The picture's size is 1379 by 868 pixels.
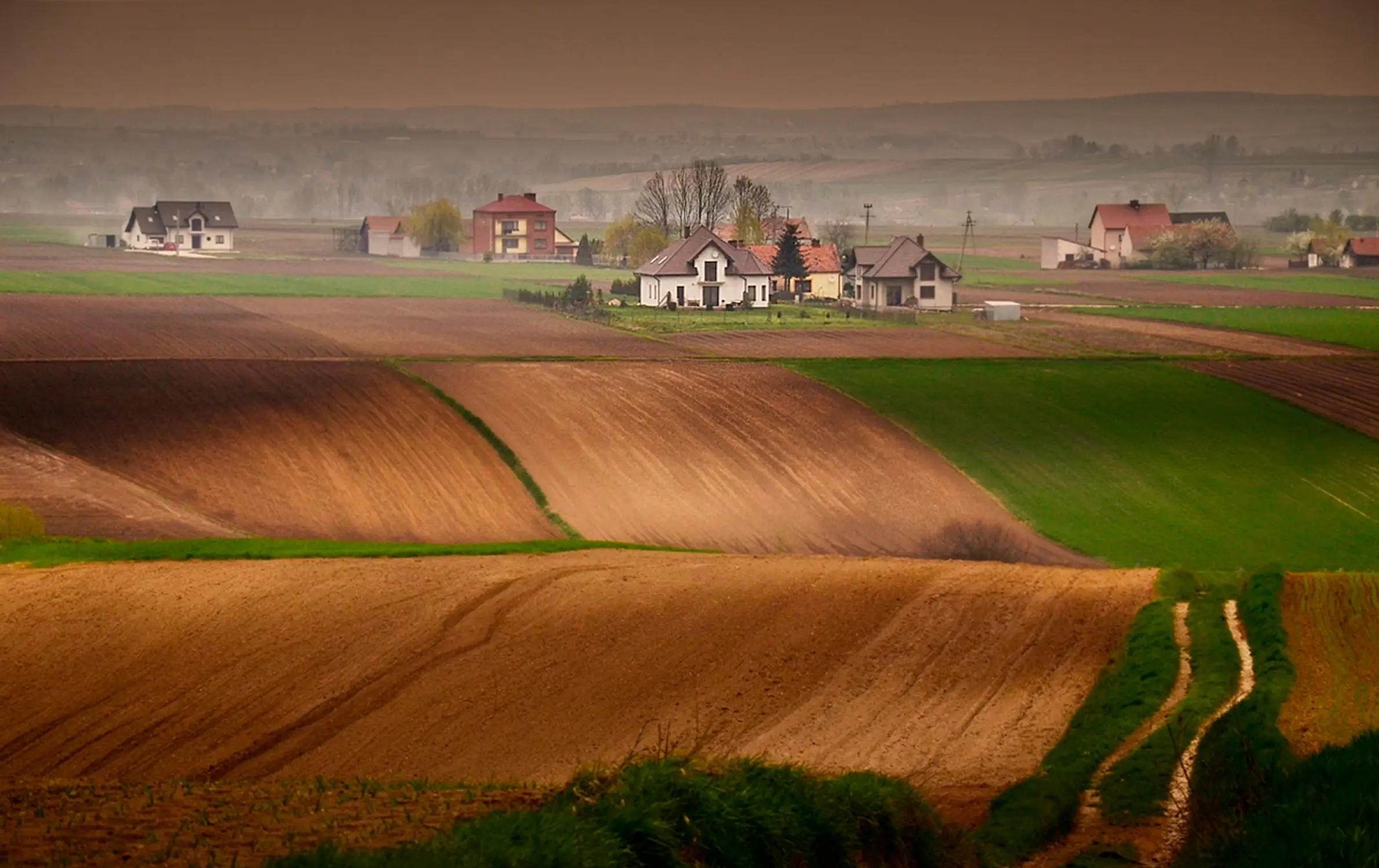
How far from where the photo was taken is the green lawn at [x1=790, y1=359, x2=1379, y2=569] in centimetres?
4031

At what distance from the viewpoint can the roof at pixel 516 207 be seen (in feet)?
384

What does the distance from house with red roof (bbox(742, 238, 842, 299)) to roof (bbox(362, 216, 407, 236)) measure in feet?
149

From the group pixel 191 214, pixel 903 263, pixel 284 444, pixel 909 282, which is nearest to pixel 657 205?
pixel 903 263

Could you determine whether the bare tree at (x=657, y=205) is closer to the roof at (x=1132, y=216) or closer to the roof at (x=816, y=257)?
the roof at (x=816, y=257)

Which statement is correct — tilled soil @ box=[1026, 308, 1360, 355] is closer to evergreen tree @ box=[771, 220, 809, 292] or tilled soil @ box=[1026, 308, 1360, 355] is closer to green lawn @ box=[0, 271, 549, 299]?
evergreen tree @ box=[771, 220, 809, 292]

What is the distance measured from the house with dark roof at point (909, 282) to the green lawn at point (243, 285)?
19.1m

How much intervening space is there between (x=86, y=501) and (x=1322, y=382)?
38741 millimetres

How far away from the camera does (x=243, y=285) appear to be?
90.1 meters

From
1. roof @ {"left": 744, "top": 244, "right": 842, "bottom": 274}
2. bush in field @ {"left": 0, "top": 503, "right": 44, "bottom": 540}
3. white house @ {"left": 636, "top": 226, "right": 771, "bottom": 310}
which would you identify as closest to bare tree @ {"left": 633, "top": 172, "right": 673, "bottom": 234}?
roof @ {"left": 744, "top": 244, "right": 842, "bottom": 274}

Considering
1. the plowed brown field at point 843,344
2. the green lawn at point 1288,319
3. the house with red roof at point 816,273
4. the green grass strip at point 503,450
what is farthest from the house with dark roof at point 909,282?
the green grass strip at point 503,450

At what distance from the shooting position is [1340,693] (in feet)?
65.4

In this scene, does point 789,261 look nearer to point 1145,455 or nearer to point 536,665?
point 1145,455

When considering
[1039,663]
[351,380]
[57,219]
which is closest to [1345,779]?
[1039,663]

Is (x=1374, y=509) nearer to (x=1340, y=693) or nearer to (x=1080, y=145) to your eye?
(x=1340, y=693)
